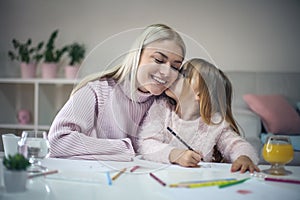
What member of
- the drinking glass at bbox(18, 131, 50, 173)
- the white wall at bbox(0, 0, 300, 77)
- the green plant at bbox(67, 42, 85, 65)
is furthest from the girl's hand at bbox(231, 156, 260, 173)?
the green plant at bbox(67, 42, 85, 65)

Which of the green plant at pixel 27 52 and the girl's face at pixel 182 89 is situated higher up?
the girl's face at pixel 182 89

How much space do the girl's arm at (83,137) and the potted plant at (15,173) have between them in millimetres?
228

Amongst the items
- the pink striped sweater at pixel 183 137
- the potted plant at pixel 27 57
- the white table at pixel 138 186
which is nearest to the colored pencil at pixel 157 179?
the white table at pixel 138 186

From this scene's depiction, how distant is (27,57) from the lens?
2.32m

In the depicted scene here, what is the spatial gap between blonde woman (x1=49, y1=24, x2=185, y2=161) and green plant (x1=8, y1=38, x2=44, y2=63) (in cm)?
145

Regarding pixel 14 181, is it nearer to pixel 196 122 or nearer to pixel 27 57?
pixel 196 122

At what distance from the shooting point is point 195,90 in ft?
3.21

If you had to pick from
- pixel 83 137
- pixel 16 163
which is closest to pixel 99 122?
pixel 83 137

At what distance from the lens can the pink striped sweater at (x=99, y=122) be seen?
2.91ft

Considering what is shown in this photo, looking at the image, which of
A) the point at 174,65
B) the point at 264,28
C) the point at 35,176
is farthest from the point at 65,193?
the point at 264,28

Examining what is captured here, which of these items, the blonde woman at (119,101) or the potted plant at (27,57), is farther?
the potted plant at (27,57)

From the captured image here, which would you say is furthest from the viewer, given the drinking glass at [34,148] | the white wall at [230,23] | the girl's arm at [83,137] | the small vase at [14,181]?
the white wall at [230,23]

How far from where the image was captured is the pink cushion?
194 centimetres

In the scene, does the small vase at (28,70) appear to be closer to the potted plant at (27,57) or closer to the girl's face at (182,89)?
the potted plant at (27,57)
